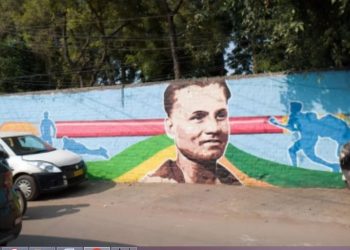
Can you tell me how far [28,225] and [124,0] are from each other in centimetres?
1807

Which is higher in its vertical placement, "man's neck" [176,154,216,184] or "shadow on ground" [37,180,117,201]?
Answer: "man's neck" [176,154,216,184]

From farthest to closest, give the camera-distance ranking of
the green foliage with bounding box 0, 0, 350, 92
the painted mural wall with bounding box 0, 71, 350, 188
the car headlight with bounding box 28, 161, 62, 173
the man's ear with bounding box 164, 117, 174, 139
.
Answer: the green foliage with bounding box 0, 0, 350, 92 → the man's ear with bounding box 164, 117, 174, 139 → the car headlight with bounding box 28, 161, 62, 173 → the painted mural wall with bounding box 0, 71, 350, 188

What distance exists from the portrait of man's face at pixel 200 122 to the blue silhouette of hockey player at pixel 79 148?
77.6 inches

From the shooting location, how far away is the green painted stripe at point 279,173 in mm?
10859

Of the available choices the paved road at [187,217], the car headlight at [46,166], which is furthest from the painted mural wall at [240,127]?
the car headlight at [46,166]

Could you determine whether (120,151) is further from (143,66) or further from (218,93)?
(143,66)

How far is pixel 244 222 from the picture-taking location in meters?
8.60

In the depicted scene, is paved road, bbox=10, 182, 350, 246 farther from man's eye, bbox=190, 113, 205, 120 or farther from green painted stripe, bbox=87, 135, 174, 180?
man's eye, bbox=190, 113, 205, 120

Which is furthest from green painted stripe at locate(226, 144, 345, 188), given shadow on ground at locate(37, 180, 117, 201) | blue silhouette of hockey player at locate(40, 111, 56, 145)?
blue silhouette of hockey player at locate(40, 111, 56, 145)

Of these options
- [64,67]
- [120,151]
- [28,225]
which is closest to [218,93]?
[120,151]

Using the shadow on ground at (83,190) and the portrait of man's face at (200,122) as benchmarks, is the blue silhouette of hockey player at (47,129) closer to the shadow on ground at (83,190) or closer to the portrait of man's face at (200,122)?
the shadow on ground at (83,190)

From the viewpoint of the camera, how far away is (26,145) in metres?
12.2

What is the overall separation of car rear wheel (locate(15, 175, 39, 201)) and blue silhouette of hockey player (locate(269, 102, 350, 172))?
206 inches

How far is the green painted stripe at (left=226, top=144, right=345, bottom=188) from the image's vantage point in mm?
10859
